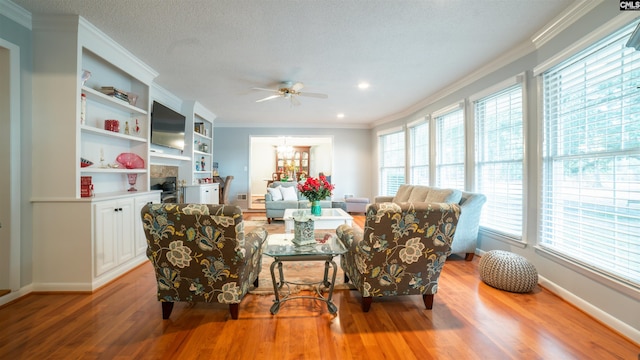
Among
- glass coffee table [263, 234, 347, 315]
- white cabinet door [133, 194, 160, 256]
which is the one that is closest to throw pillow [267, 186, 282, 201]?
white cabinet door [133, 194, 160, 256]

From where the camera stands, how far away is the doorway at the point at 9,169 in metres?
2.35

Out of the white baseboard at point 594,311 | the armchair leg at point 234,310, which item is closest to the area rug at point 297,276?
the armchair leg at point 234,310

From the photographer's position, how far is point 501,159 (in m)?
3.42

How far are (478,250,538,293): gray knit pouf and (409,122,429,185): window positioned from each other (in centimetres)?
288

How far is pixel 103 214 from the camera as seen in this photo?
8.97 feet

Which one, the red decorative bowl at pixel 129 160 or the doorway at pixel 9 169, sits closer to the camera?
the doorway at pixel 9 169

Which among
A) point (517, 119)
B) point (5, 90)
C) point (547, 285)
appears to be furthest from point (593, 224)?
point (5, 90)

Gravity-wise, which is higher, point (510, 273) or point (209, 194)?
point (209, 194)

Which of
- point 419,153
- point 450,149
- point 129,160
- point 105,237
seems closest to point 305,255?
point 105,237

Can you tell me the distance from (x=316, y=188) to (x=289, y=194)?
2716 millimetres

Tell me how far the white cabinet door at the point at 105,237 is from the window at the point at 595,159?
14.3ft

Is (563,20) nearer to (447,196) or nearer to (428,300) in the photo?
(447,196)

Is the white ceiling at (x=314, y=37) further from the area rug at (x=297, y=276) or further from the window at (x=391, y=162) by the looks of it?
the area rug at (x=297, y=276)

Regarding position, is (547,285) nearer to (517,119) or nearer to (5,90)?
(517,119)
